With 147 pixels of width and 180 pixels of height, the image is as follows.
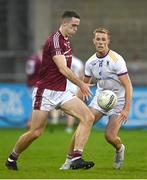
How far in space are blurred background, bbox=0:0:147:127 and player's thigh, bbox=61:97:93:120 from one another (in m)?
16.8

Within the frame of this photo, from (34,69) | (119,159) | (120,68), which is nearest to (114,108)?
(120,68)

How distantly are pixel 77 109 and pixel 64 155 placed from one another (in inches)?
140

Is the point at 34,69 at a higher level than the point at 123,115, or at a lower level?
lower

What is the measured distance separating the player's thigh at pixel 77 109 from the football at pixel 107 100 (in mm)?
377

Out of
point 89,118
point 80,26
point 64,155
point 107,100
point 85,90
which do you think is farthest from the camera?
point 80,26

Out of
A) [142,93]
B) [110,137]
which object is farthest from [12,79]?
[110,137]

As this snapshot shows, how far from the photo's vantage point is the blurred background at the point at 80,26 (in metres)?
30.6

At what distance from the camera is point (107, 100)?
1401 cm

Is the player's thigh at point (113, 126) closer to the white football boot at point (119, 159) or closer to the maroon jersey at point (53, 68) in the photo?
the white football boot at point (119, 159)

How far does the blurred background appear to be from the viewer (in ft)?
100

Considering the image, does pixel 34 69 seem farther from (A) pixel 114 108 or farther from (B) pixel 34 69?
(A) pixel 114 108

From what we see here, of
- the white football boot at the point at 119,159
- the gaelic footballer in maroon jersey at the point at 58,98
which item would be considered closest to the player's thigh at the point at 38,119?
the gaelic footballer in maroon jersey at the point at 58,98

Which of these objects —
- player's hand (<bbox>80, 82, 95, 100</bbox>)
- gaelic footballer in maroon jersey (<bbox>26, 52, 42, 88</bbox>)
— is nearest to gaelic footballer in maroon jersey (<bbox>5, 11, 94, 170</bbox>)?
player's hand (<bbox>80, 82, 95, 100</bbox>)

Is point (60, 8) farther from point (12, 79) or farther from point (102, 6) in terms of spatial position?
point (12, 79)
